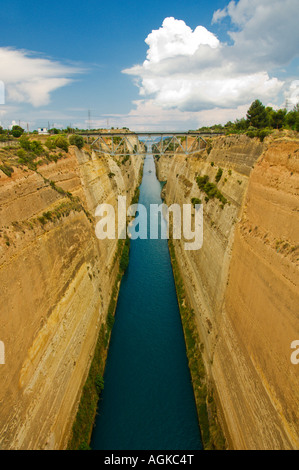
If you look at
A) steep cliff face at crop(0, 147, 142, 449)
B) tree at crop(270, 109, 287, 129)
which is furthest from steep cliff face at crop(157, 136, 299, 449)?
tree at crop(270, 109, 287, 129)

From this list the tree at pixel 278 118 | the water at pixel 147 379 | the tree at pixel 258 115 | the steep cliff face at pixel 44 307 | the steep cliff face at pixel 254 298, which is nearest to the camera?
the steep cliff face at pixel 254 298

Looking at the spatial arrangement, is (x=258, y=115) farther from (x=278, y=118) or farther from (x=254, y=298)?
(x=254, y=298)

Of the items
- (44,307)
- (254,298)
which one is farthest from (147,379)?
(254,298)

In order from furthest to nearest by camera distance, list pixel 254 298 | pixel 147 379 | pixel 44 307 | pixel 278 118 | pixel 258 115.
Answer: pixel 258 115 < pixel 278 118 < pixel 147 379 < pixel 44 307 < pixel 254 298

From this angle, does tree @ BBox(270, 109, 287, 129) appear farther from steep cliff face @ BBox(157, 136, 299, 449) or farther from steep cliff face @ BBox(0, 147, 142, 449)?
steep cliff face @ BBox(0, 147, 142, 449)

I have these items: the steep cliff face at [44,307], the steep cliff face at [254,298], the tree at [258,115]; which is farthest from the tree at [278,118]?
the steep cliff face at [44,307]

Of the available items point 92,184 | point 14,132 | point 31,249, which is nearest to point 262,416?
point 31,249

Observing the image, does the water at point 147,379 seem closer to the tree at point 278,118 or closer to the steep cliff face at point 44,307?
the steep cliff face at point 44,307
